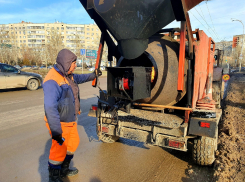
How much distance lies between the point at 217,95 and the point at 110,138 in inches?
149

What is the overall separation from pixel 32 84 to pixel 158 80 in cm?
1000

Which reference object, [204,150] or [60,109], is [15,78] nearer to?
[60,109]

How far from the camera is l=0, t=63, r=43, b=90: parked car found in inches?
392

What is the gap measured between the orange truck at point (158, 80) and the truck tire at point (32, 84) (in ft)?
29.4

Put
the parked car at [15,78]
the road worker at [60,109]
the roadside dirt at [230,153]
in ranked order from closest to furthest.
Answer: the road worker at [60,109] → the roadside dirt at [230,153] → the parked car at [15,78]

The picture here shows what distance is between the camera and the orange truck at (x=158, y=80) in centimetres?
267

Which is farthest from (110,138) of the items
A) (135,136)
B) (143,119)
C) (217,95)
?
(217,95)

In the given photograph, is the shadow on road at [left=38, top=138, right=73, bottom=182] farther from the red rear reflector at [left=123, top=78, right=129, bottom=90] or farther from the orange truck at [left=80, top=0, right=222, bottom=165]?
the red rear reflector at [left=123, top=78, right=129, bottom=90]

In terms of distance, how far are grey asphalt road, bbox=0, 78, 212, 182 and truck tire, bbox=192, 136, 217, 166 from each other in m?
0.30

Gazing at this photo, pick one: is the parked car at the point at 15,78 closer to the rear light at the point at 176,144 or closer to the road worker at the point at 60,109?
the road worker at the point at 60,109

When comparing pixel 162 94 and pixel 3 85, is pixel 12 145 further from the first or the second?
pixel 3 85

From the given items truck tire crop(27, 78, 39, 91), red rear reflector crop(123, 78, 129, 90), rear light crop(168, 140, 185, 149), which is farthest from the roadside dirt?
truck tire crop(27, 78, 39, 91)

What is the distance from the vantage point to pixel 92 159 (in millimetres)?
3414

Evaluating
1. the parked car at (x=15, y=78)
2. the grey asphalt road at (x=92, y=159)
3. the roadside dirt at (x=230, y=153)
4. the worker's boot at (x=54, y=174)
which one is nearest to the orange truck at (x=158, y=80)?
the roadside dirt at (x=230, y=153)
